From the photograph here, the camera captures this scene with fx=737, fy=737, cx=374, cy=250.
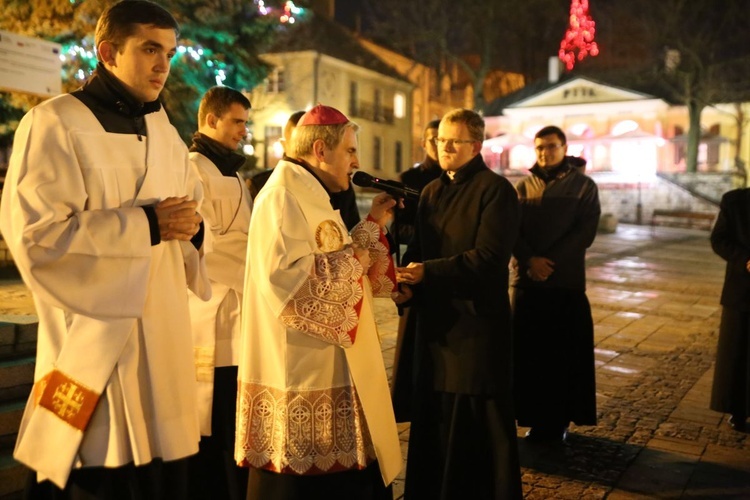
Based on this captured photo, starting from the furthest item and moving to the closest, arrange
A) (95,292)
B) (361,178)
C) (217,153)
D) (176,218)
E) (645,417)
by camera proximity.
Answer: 1. (645,417)
2. (217,153)
3. (361,178)
4. (176,218)
5. (95,292)

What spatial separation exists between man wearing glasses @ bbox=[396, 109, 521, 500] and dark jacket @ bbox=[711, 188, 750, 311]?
2583 mm

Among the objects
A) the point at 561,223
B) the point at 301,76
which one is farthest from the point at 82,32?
the point at 301,76

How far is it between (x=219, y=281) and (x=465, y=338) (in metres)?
1.28

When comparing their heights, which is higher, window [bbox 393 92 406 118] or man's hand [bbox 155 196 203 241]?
window [bbox 393 92 406 118]

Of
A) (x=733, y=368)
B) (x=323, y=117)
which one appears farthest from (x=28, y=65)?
(x=733, y=368)

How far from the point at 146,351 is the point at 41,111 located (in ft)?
2.77

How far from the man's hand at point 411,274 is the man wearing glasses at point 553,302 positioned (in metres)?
1.70

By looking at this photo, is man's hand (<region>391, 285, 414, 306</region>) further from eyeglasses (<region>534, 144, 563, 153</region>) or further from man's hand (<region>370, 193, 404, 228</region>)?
eyeglasses (<region>534, 144, 563, 153</region>)

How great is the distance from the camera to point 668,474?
14.7 feet

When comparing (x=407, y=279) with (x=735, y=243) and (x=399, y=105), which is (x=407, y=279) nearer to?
(x=735, y=243)

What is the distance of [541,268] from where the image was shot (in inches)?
198

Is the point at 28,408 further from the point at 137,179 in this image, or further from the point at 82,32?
Result: the point at 82,32

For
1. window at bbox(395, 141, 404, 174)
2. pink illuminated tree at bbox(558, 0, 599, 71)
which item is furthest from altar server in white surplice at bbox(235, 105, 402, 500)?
window at bbox(395, 141, 404, 174)

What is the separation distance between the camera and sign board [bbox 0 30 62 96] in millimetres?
7035
